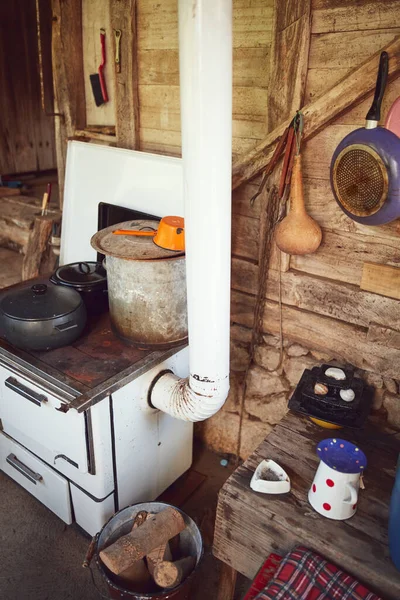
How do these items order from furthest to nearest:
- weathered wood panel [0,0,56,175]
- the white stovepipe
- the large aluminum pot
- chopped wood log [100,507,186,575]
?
weathered wood panel [0,0,56,175] → the large aluminum pot → chopped wood log [100,507,186,575] → the white stovepipe

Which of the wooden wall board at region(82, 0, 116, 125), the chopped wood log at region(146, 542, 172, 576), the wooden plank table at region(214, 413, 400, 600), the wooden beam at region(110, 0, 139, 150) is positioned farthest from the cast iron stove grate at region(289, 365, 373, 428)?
the wooden wall board at region(82, 0, 116, 125)

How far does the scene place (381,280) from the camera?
2.00m

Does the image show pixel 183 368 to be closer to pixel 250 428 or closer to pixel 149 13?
pixel 250 428

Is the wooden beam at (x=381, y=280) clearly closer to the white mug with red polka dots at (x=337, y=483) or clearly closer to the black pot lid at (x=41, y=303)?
the white mug with red polka dots at (x=337, y=483)

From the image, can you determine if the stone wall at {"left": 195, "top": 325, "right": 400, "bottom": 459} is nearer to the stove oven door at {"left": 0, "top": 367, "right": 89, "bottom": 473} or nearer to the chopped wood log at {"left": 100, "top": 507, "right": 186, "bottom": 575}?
the chopped wood log at {"left": 100, "top": 507, "right": 186, "bottom": 575}

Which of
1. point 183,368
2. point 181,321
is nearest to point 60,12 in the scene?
point 181,321

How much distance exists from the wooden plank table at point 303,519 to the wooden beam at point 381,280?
625 millimetres

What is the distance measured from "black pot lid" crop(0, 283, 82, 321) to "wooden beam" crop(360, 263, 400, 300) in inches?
50.5

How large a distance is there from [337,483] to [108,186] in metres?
1.99

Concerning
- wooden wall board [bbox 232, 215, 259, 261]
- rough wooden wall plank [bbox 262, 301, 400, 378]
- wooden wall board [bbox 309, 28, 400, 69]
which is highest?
wooden wall board [bbox 309, 28, 400, 69]

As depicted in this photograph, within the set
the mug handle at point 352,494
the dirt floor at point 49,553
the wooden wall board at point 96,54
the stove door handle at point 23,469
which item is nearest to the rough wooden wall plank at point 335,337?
the mug handle at point 352,494

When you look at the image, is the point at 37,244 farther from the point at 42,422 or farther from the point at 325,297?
the point at 325,297

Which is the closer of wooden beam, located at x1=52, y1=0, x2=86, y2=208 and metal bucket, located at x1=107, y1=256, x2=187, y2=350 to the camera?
metal bucket, located at x1=107, y1=256, x2=187, y2=350

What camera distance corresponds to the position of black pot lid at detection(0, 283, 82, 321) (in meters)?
2.11
